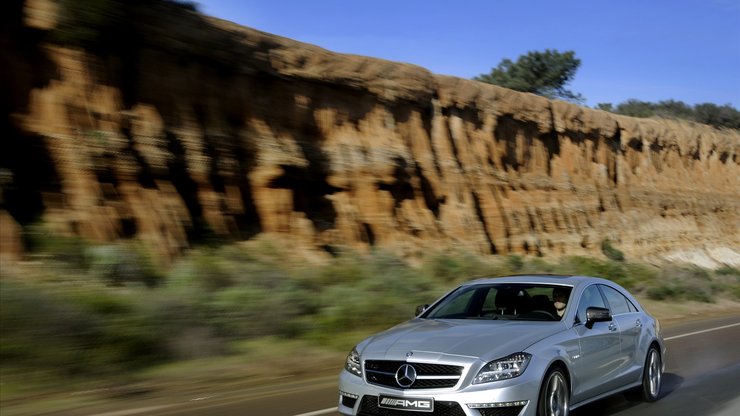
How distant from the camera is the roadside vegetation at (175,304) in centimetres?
905

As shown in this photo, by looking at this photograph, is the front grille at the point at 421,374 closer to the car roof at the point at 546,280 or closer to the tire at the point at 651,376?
the car roof at the point at 546,280

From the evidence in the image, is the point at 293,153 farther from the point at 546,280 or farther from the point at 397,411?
the point at 397,411

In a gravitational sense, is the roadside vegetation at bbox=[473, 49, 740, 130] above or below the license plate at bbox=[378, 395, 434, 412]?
above

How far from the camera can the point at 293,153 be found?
68.2ft

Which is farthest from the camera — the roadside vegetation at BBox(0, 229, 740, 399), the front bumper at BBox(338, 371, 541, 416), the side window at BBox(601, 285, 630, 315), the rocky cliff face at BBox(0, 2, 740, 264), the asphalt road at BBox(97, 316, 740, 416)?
the rocky cliff face at BBox(0, 2, 740, 264)

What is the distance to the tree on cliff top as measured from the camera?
57875 millimetres

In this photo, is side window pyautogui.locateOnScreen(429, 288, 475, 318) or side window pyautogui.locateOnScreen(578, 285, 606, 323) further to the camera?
side window pyautogui.locateOnScreen(429, 288, 475, 318)

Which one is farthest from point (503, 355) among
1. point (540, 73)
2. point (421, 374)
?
point (540, 73)

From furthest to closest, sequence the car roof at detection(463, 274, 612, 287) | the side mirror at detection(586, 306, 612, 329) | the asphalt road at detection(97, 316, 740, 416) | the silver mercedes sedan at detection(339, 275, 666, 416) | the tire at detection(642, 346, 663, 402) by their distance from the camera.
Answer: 1. the tire at detection(642, 346, 663, 402)
2. the asphalt road at detection(97, 316, 740, 416)
3. the car roof at detection(463, 274, 612, 287)
4. the side mirror at detection(586, 306, 612, 329)
5. the silver mercedes sedan at detection(339, 275, 666, 416)

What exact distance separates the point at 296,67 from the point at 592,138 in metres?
20.8

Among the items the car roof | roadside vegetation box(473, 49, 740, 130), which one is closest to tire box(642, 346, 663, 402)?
the car roof

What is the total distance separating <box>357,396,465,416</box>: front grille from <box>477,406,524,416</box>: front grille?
174 mm

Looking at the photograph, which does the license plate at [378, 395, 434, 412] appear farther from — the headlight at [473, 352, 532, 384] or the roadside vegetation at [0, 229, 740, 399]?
the roadside vegetation at [0, 229, 740, 399]

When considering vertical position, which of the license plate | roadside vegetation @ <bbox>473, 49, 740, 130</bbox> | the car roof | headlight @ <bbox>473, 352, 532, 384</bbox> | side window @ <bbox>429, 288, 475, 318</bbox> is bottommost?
the license plate
